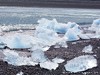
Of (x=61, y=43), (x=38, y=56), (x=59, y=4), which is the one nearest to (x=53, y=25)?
(x=61, y=43)

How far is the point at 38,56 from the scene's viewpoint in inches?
99.0

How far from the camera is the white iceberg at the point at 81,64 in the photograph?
239 cm

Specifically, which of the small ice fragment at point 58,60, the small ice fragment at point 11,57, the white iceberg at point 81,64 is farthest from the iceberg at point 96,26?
the small ice fragment at point 11,57

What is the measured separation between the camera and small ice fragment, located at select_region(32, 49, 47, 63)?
2484mm

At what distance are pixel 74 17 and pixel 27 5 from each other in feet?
4.30

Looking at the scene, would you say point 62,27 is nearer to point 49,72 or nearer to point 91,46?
point 91,46

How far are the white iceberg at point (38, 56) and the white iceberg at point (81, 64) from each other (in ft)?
0.86

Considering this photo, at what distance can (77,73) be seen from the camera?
2.36 meters

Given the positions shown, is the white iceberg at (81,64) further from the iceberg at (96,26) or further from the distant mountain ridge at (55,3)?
the distant mountain ridge at (55,3)

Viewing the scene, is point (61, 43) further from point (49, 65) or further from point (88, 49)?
point (49, 65)

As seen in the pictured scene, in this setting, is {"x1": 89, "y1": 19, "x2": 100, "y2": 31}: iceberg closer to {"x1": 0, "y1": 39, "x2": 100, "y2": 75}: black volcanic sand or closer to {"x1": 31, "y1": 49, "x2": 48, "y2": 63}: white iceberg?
{"x1": 0, "y1": 39, "x2": 100, "y2": 75}: black volcanic sand

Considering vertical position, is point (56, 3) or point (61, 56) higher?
point (56, 3)

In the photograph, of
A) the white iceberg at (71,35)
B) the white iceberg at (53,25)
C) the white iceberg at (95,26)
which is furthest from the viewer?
the white iceberg at (95,26)

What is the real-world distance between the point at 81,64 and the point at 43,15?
71.3 inches
